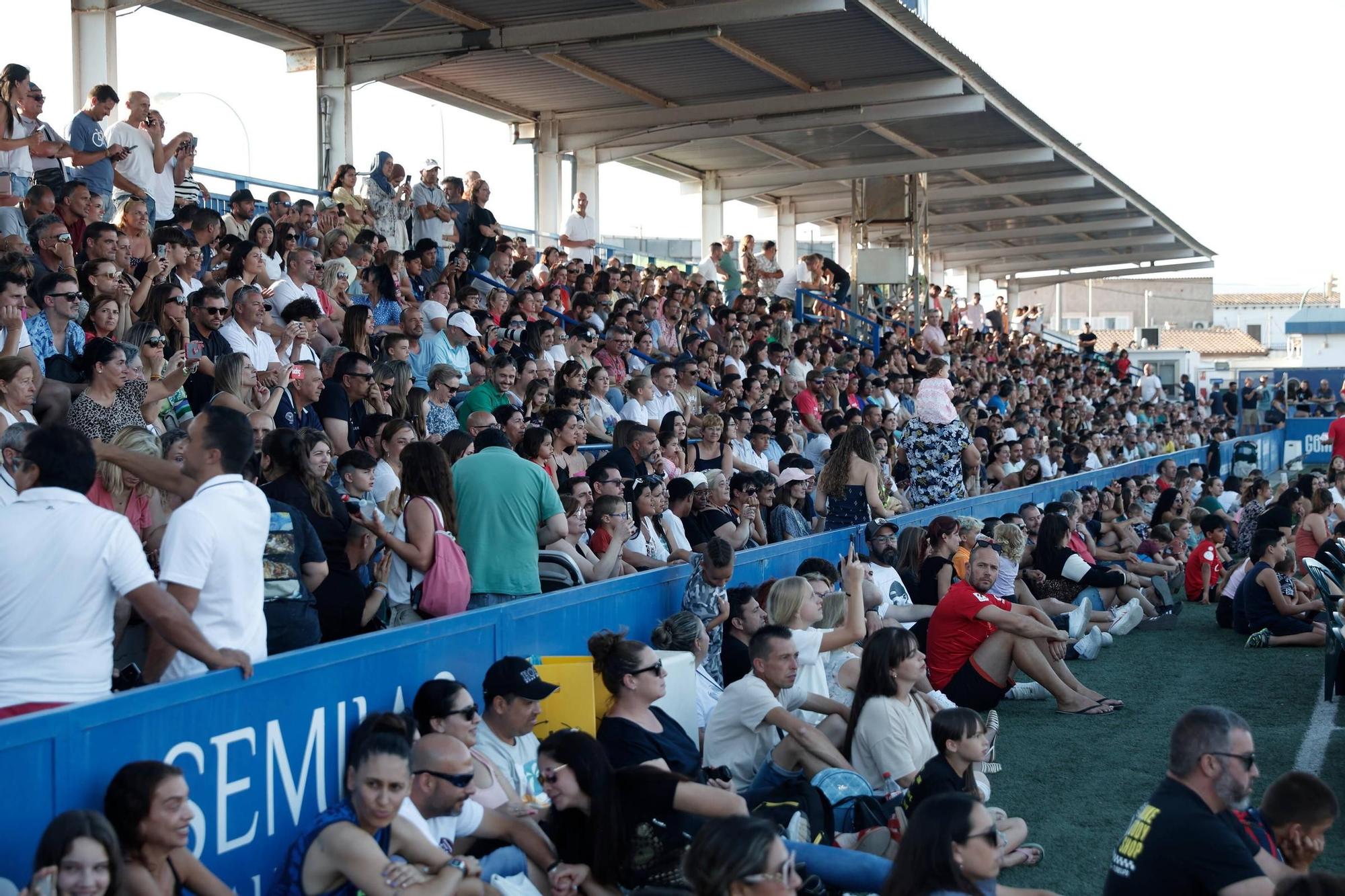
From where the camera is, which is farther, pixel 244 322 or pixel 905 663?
pixel 244 322

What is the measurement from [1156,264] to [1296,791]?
4276 cm

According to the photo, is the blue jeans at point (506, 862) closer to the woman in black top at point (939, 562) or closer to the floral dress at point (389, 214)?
the woman in black top at point (939, 562)

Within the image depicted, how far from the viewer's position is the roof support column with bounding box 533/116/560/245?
24.4 m

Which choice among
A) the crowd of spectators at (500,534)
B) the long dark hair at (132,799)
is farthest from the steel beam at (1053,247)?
the long dark hair at (132,799)

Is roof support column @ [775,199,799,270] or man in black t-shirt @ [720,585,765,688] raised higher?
roof support column @ [775,199,799,270]

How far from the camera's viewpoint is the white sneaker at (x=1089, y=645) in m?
11.6

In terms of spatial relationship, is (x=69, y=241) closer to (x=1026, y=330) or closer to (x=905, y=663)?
(x=905, y=663)

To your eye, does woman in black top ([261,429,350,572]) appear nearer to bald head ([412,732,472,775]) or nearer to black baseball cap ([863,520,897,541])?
bald head ([412,732,472,775])

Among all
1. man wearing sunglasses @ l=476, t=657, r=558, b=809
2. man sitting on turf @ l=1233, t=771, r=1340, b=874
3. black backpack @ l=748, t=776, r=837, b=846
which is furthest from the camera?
man wearing sunglasses @ l=476, t=657, r=558, b=809

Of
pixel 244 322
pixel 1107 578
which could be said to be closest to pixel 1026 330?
pixel 1107 578

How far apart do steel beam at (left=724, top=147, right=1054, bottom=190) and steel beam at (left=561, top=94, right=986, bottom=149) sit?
3645 millimetres

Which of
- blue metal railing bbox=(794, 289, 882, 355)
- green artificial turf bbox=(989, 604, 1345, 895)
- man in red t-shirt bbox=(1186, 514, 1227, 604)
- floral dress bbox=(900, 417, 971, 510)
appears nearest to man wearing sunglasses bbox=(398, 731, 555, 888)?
green artificial turf bbox=(989, 604, 1345, 895)

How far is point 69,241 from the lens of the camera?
31.8ft

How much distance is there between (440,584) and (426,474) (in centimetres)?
55
